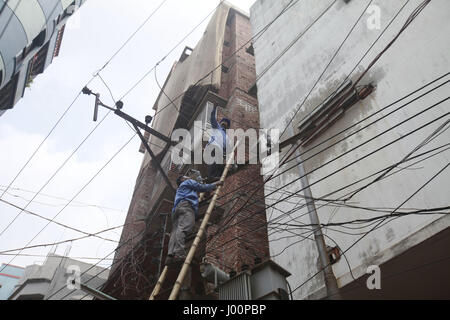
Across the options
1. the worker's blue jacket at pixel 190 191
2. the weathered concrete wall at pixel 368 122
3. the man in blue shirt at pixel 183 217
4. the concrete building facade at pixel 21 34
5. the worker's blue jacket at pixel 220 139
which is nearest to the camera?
the weathered concrete wall at pixel 368 122

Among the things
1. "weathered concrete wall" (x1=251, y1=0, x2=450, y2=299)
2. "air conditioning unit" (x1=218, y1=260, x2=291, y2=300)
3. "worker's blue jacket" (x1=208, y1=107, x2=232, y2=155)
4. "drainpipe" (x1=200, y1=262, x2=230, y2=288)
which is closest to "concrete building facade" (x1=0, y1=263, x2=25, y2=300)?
"worker's blue jacket" (x1=208, y1=107, x2=232, y2=155)

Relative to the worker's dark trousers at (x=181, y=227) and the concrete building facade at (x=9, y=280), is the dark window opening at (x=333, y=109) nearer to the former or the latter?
the worker's dark trousers at (x=181, y=227)

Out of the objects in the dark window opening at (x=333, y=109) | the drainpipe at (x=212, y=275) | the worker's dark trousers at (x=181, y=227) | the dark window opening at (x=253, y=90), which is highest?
the dark window opening at (x=253, y=90)

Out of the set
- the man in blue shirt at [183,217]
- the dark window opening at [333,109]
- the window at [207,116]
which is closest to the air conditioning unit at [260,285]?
the man in blue shirt at [183,217]

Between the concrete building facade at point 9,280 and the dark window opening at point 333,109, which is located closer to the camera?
the dark window opening at point 333,109

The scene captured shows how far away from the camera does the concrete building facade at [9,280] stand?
98.4 ft

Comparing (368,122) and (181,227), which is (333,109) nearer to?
(368,122)

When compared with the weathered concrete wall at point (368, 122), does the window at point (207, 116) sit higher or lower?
higher

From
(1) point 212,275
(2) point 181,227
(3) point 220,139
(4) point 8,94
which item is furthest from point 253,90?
(4) point 8,94

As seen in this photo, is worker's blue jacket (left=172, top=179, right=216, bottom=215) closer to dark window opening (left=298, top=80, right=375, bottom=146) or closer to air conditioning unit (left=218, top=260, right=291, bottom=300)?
air conditioning unit (left=218, top=260, right=291, bottom=300)

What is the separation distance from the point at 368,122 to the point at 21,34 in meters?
12.0

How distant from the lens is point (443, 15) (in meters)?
5.76

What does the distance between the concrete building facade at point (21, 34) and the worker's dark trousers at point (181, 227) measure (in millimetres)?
9690
